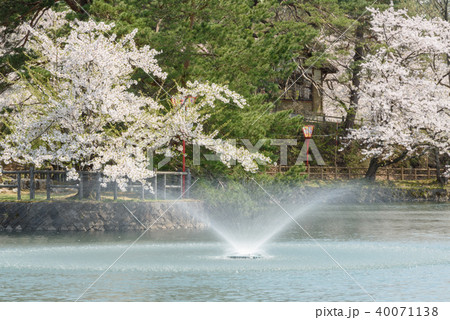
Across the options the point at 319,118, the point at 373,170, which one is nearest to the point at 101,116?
the point at 373,170

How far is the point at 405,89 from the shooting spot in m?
44.8

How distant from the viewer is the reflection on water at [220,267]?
45.0ft

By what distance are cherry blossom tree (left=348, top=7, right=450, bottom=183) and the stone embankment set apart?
892 inches

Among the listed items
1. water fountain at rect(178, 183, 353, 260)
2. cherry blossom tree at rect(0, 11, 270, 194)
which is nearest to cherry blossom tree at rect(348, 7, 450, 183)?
water fountain at rect(178, 183, 353, 260)

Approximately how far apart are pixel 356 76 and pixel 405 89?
4167mm

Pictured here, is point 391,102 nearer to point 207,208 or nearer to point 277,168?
point 277,168

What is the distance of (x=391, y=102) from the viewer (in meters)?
45.2

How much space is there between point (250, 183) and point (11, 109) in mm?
11206

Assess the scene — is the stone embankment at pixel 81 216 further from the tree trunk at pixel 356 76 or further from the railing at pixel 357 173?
the tree trunk at pixel 356 76

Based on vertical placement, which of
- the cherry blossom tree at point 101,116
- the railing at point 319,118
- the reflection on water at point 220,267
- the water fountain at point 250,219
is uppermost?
the railing at point 319,118

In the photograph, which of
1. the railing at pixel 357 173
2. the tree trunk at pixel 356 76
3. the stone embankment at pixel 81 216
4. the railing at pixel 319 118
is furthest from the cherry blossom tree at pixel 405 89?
the stone embankment at pixel 81 216

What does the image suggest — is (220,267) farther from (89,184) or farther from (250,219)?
(250,219)

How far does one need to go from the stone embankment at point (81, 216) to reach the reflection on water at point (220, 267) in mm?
1019

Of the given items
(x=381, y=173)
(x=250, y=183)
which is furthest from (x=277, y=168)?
(x=250, y=183)
